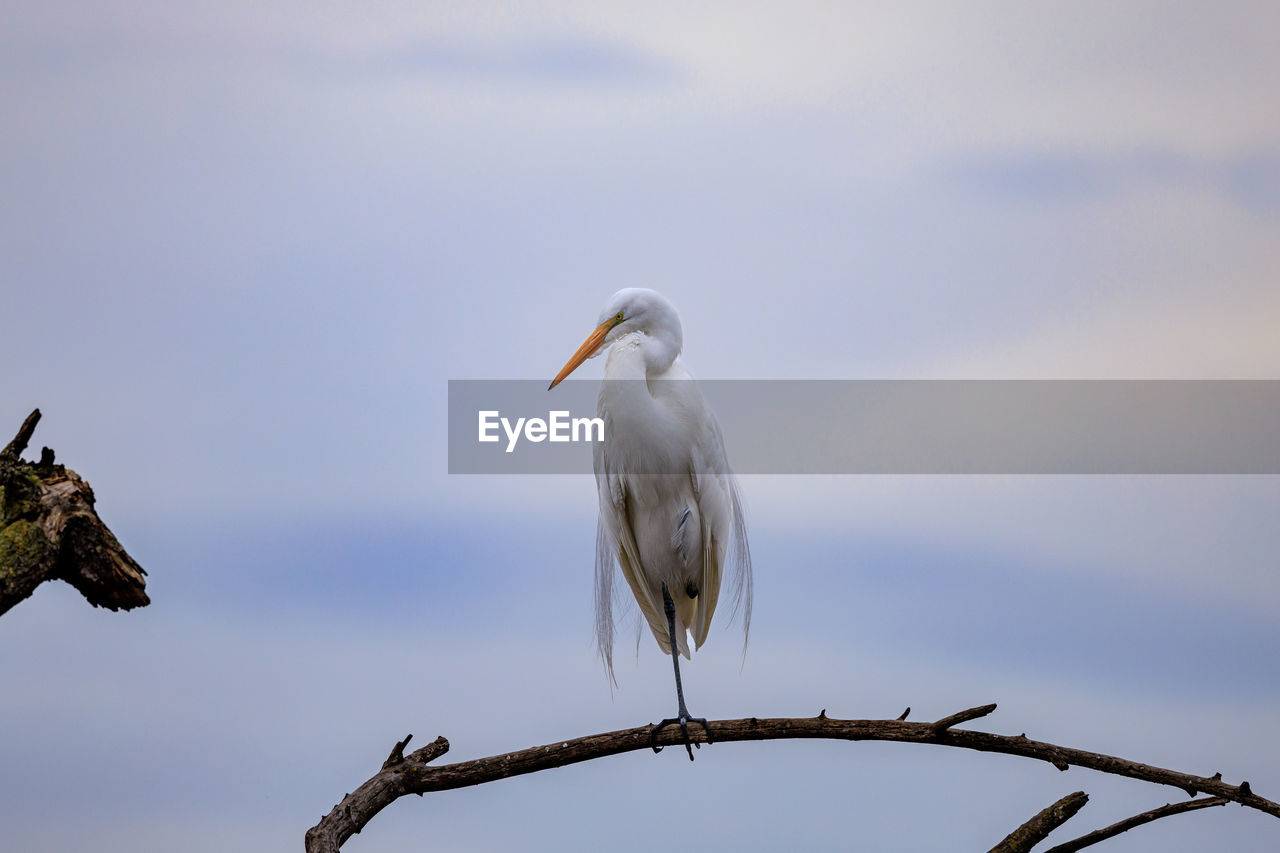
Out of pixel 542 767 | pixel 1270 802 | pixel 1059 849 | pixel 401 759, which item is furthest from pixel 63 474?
pixel 1270 802

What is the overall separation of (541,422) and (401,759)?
1.19m

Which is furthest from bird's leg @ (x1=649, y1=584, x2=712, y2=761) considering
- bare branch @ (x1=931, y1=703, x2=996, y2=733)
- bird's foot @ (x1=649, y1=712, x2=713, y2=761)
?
bare branch @ (x1=931, y1=703, x2=996, y2=733)

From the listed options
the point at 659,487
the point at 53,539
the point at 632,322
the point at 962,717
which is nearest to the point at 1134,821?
the point at 962,717

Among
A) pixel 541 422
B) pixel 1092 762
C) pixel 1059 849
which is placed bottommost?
pixel 1059 849

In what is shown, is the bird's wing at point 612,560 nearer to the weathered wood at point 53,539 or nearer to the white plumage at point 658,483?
the white plumage at point 658,483

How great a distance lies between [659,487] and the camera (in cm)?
375

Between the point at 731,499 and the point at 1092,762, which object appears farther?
the point at 731,499

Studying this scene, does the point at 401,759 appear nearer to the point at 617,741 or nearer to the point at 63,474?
the point at 617,741

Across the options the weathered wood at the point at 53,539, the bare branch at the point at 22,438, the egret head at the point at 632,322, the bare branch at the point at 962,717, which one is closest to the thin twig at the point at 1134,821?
the bare branch at the point at 962,717

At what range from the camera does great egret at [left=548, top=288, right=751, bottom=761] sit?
11.8ft

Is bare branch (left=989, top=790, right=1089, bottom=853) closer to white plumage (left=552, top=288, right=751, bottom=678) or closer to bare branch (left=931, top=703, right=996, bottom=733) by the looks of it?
bare branch (left=931, top=703, right=996, bottom=733)

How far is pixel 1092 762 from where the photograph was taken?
10.1ft

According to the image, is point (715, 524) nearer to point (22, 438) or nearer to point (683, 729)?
point (683, 729)

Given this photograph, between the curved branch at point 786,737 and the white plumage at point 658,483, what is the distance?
78 cm
